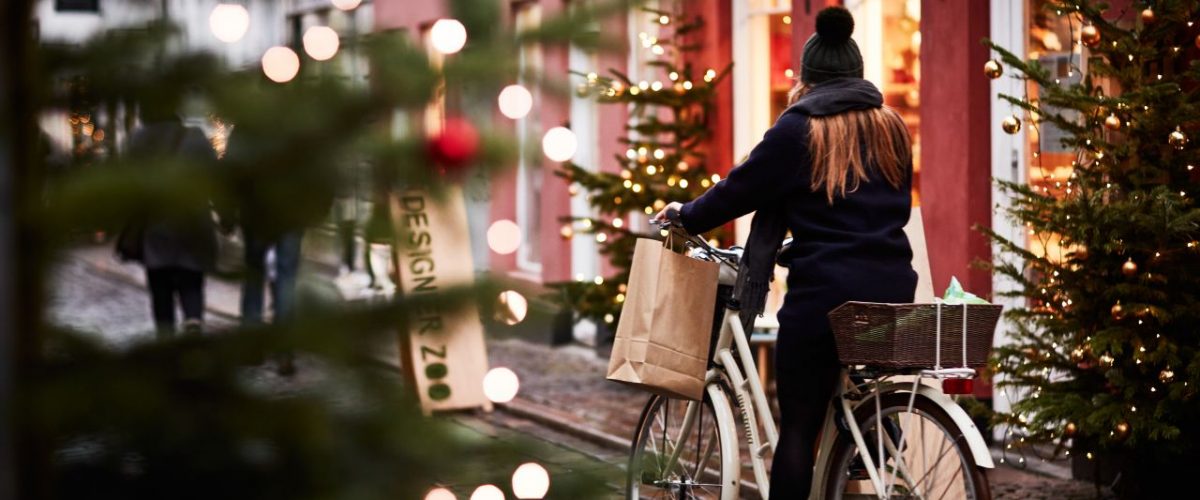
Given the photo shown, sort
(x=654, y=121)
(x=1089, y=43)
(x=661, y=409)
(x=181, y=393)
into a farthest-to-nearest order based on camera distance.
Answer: (x=654, y=121), (x=1089, y=43), (x=661, y=409), (x=181, y=393)

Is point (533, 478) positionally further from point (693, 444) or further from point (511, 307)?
point (693, 444)

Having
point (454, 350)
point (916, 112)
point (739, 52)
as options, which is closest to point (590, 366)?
point (739, 52)

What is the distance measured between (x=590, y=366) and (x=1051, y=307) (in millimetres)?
6025

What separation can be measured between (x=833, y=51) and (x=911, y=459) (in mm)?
1067

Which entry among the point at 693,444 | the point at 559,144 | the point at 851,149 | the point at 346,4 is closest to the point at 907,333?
the point at 851,149

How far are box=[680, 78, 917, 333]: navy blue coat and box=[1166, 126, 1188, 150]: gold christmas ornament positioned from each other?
53.8 inches

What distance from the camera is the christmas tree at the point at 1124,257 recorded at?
5.19m

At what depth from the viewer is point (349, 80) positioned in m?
1.13

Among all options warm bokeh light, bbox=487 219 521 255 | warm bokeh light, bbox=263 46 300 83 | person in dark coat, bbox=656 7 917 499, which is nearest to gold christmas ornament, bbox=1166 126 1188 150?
person in dark coat, bbox=656 7 917 499

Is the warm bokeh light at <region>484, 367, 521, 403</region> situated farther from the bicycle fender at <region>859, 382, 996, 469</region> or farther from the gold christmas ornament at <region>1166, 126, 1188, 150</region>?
the gold christmas ornament at <region>1166, 126, 1188, 150</region>

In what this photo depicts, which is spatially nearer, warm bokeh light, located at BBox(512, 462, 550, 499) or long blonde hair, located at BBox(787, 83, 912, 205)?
warm bokeh light, located at BBox(512, 462, 550, 499)

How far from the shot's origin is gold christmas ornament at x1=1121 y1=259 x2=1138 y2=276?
5230 mm

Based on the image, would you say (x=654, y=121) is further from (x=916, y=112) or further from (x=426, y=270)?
(x=426, y=270)

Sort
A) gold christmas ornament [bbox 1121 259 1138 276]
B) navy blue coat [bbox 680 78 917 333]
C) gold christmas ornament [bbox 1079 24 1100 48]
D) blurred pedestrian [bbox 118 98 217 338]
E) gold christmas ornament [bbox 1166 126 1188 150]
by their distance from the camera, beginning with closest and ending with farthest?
blurred pedestrian [bbox 118 98 217 338] → navy blue coat [bbox 680 78 917 333] → gold christmas ornament [bbox 1166 126 1188 150] → gold christmas ornament [bbox 1121 259 1138 276] → gold christmas ornament [bbox 1079 24 1100 48]
